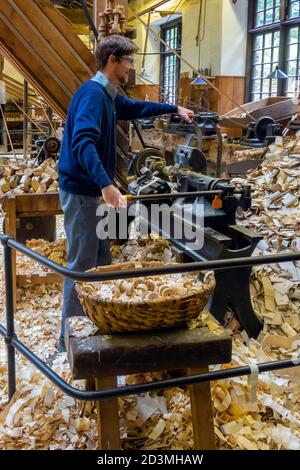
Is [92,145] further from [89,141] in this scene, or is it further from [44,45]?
[44,45]

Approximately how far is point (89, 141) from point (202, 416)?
1.33 m

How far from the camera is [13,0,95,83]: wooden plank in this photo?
441 cm

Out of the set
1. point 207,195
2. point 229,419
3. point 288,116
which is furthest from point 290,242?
point 288,116

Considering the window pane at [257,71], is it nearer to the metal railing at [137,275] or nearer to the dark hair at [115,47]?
the dark hair at [115,47]

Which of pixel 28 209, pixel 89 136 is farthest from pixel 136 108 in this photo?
pixel 28 209

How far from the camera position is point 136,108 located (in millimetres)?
3498

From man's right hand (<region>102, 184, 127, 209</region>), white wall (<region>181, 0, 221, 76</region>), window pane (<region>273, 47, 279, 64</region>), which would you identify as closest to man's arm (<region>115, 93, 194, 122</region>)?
man's right hand (<region>102, 184, 127, 209</region>)

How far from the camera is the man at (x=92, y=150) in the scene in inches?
107

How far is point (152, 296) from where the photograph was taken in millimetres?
2203

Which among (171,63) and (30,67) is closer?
(30,67)

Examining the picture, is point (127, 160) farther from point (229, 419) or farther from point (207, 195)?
point (229, 419)

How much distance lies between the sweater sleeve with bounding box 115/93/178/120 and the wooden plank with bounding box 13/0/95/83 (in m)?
1.30

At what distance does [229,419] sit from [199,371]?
A: 370 mm

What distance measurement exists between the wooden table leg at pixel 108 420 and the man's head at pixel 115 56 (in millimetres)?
1634
